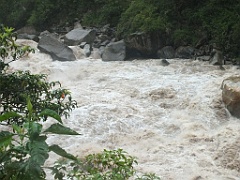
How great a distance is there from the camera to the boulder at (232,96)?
7.26 metres

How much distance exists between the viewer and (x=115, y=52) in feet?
40.3

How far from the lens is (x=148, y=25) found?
A: 41.6 feet

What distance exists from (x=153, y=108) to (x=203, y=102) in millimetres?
1169

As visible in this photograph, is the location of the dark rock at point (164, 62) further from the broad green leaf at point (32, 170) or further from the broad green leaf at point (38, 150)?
the broad green leaf at point (32, 170)

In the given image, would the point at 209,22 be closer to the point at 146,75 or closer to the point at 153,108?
the point at 146,75

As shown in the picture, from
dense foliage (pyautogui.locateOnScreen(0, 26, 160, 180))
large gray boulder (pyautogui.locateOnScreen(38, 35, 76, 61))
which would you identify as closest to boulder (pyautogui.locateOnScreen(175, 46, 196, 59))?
large gray boulder (pyautogui.locateOnScreen(38, 35, 76, 61))

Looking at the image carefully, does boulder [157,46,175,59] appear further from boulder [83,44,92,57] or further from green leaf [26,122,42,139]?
green leaf [26,122,42,139]

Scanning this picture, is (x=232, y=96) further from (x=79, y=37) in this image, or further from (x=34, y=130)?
(x=79, y=37)

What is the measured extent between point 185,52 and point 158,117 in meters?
5.09

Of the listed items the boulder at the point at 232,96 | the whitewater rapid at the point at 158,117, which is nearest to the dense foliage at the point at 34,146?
the whitewater rapid at the point at 158,117

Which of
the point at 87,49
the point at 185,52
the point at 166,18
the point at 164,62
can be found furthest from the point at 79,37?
the point at 185,52

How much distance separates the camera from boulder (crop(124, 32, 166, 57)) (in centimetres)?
1244

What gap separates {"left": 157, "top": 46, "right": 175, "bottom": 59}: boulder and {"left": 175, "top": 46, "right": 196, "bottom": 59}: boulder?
0.18 meters

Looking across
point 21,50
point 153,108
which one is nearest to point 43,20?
point 153,108
